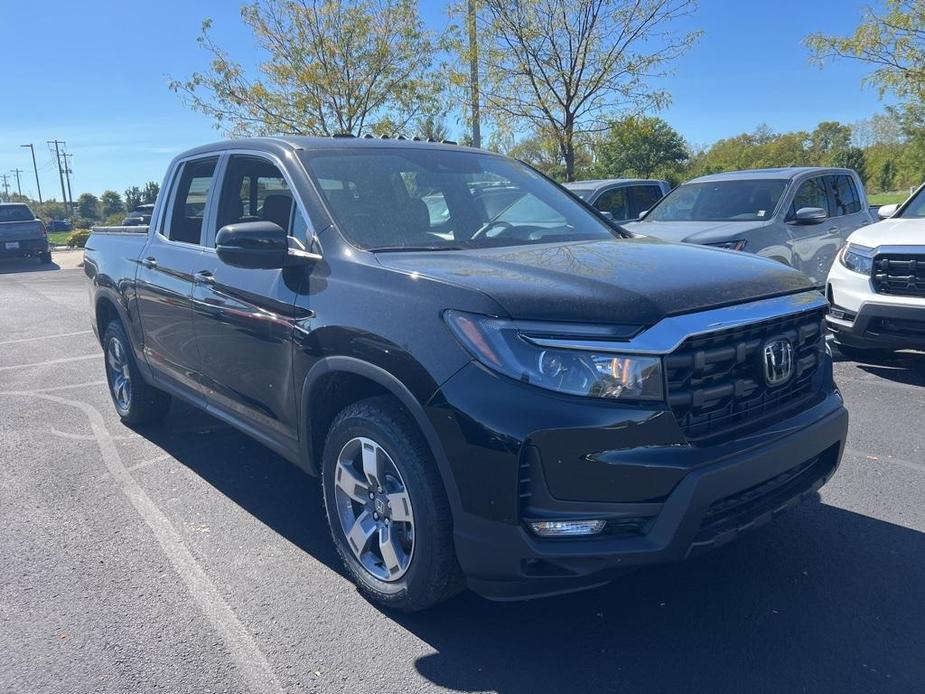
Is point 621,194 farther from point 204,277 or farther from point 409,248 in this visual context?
point 409,248

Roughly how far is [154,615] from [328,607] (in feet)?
2.33

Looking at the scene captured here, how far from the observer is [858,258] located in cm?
640

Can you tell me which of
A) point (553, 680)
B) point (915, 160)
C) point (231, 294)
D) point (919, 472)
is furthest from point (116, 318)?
point (915, 160)

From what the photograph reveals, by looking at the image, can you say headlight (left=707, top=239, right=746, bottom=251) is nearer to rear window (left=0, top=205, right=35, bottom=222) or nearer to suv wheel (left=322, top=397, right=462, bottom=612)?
suv wheel (left=322, top=397, right=462, bottom=612)

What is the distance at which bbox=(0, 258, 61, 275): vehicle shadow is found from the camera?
22684 mm

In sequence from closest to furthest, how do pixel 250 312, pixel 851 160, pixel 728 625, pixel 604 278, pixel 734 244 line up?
pixel 604 278 < pixel 728 625 < pixel 250 312 < pixel 734 244 < pixel 851 160

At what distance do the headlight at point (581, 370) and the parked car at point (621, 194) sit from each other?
884cm

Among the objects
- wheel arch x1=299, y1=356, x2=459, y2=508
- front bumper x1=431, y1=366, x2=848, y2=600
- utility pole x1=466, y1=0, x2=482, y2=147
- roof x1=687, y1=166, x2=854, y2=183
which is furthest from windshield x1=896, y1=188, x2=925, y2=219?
utility pole x1=466, y1=0, x2=482, y2=147

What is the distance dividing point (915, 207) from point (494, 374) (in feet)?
20.6

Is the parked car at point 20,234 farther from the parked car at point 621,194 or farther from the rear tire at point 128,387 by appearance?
the rear tire at point 128,387

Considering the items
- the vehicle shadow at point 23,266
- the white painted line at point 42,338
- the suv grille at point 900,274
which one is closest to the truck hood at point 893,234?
the suv grille at point 900,274

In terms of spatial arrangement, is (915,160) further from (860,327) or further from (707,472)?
(707,472)

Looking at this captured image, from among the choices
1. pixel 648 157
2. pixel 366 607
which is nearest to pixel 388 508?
pixel 366 607

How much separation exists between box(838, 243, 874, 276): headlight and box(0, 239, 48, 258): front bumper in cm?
2316
